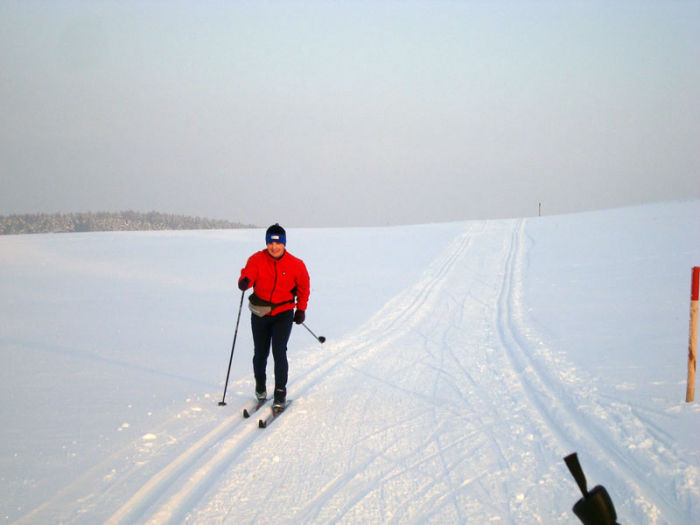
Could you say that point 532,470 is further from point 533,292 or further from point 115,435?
point 533,292

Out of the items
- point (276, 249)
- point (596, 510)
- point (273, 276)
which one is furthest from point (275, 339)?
point (596, 510)

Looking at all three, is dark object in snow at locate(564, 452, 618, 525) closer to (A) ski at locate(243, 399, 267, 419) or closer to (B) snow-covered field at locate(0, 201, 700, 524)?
(B) snow-covered field at locate(0, 201, 700, 524)

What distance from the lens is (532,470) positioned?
416 cm

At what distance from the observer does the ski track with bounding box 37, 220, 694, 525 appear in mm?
3646

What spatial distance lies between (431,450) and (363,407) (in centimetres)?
144

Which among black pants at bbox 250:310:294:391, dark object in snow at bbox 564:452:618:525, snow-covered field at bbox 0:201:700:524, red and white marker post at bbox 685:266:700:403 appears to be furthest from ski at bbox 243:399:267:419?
red and white marker post at bbox 685:266:700:403

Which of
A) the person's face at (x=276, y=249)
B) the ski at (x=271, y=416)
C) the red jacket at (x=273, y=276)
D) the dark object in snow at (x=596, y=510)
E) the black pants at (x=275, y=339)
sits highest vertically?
the person's face at (x=276, y=249)

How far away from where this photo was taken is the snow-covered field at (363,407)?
12.4 ft

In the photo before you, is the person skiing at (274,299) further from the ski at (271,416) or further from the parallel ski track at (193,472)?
the parallel ski track at (193,472)

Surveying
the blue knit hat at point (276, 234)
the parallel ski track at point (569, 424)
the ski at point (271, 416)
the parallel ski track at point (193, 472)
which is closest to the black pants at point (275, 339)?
the ski at point (271, 416)

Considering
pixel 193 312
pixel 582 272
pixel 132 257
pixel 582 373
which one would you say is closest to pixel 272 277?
pixel 582 373

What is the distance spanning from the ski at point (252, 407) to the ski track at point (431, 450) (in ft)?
0.45

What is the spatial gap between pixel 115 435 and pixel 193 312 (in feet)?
24.3

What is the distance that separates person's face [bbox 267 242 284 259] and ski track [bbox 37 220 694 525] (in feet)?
6.36
